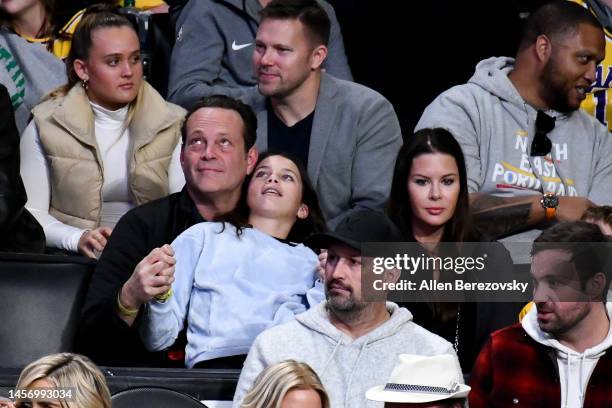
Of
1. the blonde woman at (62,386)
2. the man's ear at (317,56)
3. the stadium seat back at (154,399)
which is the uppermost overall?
the man's ear at (317,56)

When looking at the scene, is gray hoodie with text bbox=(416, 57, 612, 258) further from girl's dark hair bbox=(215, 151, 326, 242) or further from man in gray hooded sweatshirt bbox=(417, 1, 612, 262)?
girl's dark hair bbox=(215, 151, 326, 242)

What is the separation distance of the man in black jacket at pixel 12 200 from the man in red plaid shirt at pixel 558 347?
1.94 m

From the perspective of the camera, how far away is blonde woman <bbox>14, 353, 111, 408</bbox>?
4293 millimetres

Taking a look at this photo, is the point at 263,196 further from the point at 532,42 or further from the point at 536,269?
the point at 532,42

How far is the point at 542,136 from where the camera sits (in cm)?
645

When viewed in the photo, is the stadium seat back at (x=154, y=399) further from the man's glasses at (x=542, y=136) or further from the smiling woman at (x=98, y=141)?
the man's glasses at (x=542, y=136)

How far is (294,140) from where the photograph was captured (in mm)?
6371

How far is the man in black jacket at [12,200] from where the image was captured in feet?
19.3

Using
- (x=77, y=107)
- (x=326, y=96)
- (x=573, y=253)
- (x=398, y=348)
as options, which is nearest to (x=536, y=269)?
(x=573, y=253)

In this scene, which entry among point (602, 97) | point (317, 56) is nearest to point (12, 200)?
point (317, 56)

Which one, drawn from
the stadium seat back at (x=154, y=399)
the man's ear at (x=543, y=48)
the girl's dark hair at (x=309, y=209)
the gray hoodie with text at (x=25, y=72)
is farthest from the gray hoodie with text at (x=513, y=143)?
the stadium seat back at (x=154, y=399)

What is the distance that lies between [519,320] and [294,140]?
1.40 m

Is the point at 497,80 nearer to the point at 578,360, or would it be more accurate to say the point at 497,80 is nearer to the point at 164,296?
the point at 578,360

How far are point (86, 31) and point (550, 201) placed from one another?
82.3 inches
